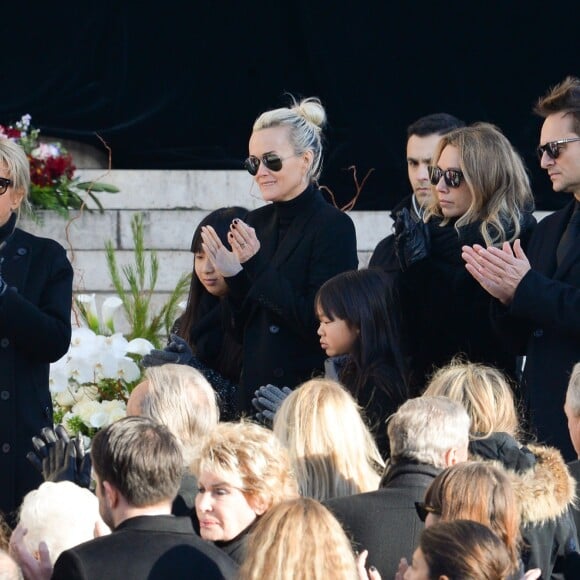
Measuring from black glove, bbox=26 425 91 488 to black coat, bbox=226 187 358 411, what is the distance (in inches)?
47.9

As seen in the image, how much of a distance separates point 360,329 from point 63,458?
1285mm

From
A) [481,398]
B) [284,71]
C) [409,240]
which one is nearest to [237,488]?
[481,398]

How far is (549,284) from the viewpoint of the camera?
480 centimetres

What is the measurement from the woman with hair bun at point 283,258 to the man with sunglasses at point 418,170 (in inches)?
5.7

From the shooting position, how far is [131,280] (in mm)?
7062

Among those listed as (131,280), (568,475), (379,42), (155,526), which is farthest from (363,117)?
(155,526)

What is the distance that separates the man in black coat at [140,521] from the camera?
317cm

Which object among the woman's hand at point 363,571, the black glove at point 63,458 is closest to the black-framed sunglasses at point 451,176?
the black glove at point 63,458

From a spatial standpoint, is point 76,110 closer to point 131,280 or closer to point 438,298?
point 131,280

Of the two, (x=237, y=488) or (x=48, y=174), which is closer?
(x=237, y=488)

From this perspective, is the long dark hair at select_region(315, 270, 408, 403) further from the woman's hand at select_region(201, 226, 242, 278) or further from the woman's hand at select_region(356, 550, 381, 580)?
the woman's hand at select_region(356, 550, 381, 580)

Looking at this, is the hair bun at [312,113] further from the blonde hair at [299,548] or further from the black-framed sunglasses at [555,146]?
the blonde hair at [299,548]

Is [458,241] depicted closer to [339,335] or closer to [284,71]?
[339,335]

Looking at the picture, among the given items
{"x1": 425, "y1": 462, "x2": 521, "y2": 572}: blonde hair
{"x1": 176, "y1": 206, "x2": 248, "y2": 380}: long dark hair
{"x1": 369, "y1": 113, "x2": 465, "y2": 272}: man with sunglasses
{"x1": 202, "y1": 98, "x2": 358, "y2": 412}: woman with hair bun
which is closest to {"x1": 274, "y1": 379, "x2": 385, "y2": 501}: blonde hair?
{"x1": 425, "y1": 462, "x2": 521, "y2": 572}: blonde hair
